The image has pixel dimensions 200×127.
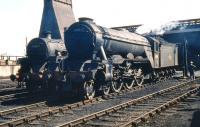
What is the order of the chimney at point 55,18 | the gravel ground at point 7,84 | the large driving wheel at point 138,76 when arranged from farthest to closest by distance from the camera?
the chimney at point 55,18
the gravel ground at point 7,84
the large driving wheel at point 138,76

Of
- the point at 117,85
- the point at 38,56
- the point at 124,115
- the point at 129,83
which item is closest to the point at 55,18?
the point at 38,56

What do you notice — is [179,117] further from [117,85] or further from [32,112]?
[117,85]

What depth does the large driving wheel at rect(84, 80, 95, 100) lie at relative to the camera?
1152 cm

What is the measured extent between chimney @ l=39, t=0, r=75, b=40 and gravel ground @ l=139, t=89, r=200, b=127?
34301 millimetres

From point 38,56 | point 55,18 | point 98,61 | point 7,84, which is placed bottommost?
point 7,84

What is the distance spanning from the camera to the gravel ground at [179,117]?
7.46 meters

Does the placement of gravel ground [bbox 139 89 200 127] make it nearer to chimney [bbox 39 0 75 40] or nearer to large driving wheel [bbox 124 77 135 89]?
large driving wheel [bbox 124 77 135 89]

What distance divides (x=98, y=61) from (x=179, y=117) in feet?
15.3

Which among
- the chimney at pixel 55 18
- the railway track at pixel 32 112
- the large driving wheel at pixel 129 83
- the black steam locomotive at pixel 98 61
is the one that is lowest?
the railway track at pixel 32 112

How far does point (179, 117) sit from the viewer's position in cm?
829

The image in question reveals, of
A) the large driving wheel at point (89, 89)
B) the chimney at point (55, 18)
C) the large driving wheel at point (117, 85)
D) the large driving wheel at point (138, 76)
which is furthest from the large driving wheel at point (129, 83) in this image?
the chimney at point (55, 18)

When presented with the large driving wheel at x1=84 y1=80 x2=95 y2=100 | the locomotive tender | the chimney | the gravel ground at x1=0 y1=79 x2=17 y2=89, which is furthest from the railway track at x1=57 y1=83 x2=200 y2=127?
the chimney

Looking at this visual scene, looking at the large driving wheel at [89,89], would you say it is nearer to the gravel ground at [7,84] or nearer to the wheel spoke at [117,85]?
the wheel spoke at [117,85]

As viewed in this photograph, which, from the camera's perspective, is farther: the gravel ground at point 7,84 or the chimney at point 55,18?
the chimney at point 55,18
